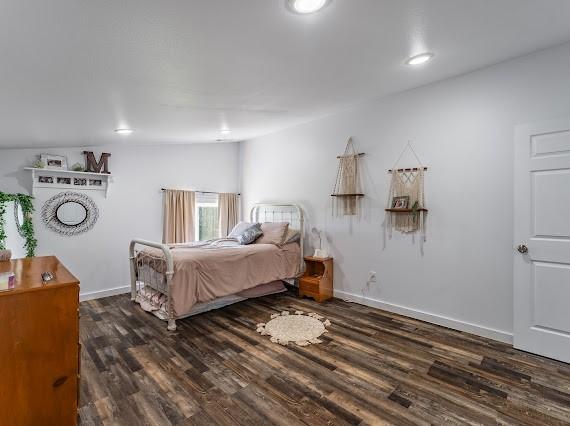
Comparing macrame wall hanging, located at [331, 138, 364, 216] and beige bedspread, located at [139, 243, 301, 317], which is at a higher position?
macrame wall hanging, located at [331, 138, 364, 216]

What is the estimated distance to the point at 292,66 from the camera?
2387mm

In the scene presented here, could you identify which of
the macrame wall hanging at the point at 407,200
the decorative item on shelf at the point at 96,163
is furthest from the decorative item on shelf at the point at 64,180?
the macrame wall hanging at the point at 407,200

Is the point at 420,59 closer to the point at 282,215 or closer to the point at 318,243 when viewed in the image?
the point at 318,243

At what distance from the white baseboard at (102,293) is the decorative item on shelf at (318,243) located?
303 centimetres

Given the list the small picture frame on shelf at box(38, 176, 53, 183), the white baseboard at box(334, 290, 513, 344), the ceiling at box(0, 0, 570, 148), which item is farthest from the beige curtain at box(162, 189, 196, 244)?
the white baseboard at box(334, 290, 513, 344)

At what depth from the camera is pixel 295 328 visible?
10.1 ft

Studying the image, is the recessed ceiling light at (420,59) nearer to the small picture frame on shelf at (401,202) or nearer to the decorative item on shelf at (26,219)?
the small picture frame on shelf at (401,202)

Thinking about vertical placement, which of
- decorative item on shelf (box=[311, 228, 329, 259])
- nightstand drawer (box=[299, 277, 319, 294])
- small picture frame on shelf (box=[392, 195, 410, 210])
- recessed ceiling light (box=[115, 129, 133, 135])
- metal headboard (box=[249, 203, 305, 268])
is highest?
recessed ceiling light (box=[115, 129, 133, 135])

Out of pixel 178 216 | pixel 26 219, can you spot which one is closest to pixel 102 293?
pixel 26 219

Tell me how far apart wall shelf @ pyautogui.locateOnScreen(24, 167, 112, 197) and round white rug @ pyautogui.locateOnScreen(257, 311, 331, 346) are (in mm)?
3190

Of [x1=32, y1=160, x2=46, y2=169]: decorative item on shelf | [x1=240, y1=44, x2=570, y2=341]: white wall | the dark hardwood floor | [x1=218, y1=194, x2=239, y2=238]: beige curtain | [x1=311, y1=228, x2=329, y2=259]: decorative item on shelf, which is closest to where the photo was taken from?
the dark hardwood floor

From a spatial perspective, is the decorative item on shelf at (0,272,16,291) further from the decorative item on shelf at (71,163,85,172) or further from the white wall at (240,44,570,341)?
the white wall at (240,44,570,341)

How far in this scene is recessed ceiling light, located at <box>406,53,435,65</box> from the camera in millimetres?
2441

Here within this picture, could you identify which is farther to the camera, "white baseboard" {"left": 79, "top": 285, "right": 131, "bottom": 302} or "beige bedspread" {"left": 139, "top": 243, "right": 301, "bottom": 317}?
"white baseboard" {"left": 79, "top": 285, "right": 131, "bottom": 302}
